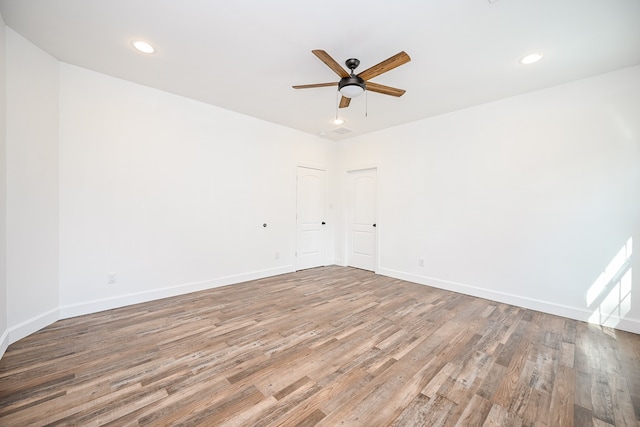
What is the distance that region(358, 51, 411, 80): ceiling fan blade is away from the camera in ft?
6.97

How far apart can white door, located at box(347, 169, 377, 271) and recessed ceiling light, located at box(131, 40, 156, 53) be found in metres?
4.00

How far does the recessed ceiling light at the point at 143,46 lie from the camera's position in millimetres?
2473

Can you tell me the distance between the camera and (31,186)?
2557 mm

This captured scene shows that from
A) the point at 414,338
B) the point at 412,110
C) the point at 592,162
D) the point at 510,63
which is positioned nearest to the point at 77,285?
the point at 414,338

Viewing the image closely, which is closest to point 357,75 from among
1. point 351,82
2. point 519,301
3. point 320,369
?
point 351,82

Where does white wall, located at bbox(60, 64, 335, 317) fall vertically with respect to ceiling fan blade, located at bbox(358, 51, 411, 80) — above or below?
below

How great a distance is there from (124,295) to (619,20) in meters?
5.72

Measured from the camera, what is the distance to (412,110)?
4.01m

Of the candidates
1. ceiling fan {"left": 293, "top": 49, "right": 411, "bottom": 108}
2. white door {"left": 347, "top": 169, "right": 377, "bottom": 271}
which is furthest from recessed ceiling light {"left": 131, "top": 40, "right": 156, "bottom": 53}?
white door {"left": 347, "top": 169, "right": 377, "bottom": 271}

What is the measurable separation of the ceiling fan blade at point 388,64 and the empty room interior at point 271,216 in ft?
0.07

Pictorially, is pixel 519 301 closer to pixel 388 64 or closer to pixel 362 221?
pixel 362 221

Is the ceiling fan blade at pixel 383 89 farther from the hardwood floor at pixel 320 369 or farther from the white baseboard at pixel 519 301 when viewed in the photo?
the white baseboard at pixel 519 301

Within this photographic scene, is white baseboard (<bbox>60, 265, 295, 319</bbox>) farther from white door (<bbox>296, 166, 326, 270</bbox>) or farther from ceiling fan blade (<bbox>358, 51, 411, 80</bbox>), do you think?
ceiling fan blade (<bbox>358, 51, 411, 80</bbox>)

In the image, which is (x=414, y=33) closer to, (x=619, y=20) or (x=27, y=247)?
(x=619, y=20)
